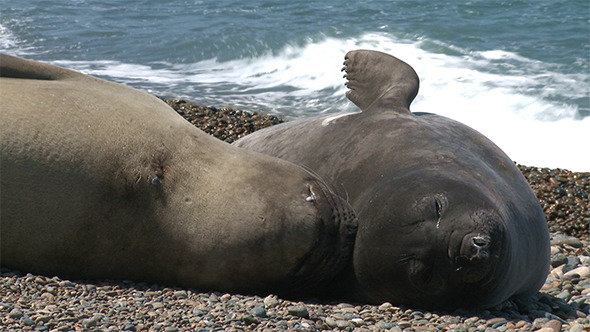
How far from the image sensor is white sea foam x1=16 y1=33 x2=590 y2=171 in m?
12.3

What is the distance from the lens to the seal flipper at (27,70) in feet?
16.1

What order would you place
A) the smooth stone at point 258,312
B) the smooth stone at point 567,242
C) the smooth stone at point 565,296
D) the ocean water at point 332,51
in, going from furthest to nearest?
the ocean water at point 332,51 → the smooth stone at point 567,242 → the smooth stone at point 565,296 → the smooth stone at point 258,312

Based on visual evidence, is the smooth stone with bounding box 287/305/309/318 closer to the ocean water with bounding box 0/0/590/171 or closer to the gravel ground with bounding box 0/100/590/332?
the gravel ground with bounding box 0/100/590/332

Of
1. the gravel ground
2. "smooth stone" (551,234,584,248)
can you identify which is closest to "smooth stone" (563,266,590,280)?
the gravel ground

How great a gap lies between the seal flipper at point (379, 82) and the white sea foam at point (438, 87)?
17.2ft

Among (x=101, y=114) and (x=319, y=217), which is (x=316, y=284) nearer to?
(x=319, y=217)

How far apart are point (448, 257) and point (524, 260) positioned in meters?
0.63

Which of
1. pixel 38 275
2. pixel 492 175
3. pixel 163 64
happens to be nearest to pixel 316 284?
pixel 492 175

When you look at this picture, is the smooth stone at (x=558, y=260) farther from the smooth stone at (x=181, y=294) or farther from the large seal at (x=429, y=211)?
the smooth stone at (x=181, y=294)

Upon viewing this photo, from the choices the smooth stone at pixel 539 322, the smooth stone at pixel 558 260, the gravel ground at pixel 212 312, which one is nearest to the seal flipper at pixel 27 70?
the gravel ground at pixel 212 312

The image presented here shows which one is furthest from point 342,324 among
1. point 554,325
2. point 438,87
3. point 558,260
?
point 438,87

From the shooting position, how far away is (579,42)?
691 inches

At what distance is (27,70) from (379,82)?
8.05ft

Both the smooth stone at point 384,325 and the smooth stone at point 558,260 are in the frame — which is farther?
the smooth stone at point 558,260
